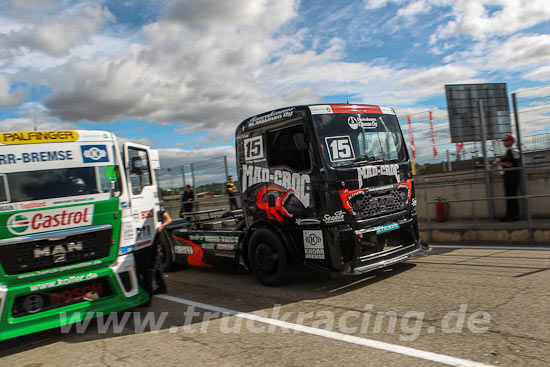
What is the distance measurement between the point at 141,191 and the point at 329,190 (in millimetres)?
2624

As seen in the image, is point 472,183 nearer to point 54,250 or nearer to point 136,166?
point 136,166

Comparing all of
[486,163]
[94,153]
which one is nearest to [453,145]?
[486,163]

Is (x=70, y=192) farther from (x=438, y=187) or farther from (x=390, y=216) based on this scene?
(x=438, y=187)

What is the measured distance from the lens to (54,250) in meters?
5.05

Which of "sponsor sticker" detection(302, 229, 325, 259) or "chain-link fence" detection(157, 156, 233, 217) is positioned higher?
"chain-link fence" detection(157, 156, 233, 217)

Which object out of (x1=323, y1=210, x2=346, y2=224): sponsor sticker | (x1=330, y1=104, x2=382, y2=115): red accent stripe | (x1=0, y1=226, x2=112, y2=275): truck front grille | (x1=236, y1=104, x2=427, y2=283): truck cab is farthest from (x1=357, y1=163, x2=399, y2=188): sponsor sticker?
(x1=0, y1=226, x2=112, y2=275): truck front grille

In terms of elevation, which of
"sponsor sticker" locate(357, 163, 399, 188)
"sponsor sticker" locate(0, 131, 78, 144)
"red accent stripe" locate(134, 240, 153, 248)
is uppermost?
"sponsor sticker" locate(0, 131, 78, 144)

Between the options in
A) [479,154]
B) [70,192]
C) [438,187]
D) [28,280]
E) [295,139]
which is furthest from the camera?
[438,187]

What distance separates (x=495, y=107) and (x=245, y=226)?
700cm

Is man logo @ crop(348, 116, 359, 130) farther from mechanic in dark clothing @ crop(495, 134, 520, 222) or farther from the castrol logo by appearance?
mechanic in dark clothing @ crop(495, 134, 520, 222)

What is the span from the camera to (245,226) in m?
7.22

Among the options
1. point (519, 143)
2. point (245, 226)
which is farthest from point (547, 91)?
point (245, 226)

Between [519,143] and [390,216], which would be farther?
[519,143]

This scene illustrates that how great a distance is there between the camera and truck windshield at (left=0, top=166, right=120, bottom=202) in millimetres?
4977
